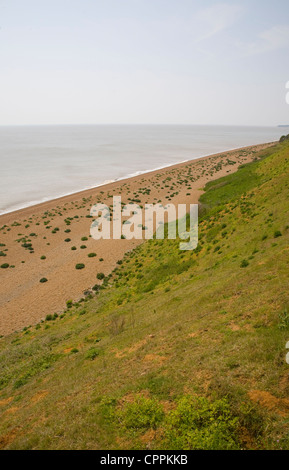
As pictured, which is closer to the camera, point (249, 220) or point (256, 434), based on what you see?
point (256, 434)

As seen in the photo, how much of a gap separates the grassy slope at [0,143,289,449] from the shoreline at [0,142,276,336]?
4.42 meters

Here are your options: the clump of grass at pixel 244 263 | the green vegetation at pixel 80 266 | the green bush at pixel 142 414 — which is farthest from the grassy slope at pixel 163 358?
the green vegetation at pixel 80 266

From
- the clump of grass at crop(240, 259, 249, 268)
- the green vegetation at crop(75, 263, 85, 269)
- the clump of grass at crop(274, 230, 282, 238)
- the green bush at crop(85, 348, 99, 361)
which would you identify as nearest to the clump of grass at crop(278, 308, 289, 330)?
the clump of grass at crop(240, 259, 249, 268)

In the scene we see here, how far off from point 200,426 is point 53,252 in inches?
1321

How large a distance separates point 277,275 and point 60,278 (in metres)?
23.2

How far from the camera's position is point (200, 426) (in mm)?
6660

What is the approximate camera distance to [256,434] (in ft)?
19.9

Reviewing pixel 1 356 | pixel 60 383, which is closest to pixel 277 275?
pixel 60 383

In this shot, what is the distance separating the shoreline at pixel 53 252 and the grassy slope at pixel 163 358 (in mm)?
4416

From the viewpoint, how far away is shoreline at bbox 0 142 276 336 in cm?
2506

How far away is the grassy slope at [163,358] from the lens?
7074 millimetres

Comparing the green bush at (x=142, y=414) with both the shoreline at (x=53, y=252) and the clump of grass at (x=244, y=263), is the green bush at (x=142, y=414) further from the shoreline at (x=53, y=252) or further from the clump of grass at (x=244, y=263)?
the shoreline at (x=53, y=252)
